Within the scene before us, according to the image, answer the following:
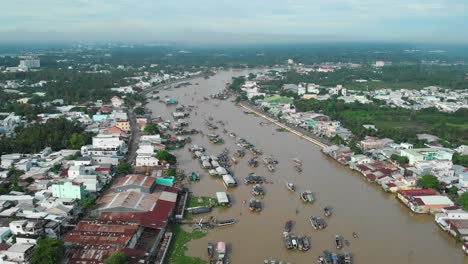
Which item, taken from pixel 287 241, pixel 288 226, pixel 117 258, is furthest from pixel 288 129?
pixel 117 258

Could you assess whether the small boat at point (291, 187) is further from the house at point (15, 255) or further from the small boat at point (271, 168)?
the house at point (15, 255)

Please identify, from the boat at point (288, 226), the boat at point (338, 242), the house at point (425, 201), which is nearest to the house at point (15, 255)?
the boat at point (288, 226)

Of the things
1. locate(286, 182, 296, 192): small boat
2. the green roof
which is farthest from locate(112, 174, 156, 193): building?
the green roof

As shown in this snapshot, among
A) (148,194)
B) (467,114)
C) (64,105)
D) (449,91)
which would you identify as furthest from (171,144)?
(449,91)

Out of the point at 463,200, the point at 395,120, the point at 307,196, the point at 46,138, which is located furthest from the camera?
the point at 395,120

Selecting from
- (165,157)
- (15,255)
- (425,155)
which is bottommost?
(15,255)

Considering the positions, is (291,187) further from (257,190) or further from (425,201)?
(425,201)
